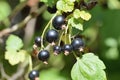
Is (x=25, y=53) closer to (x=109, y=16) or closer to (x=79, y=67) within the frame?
(x=79, y=67)

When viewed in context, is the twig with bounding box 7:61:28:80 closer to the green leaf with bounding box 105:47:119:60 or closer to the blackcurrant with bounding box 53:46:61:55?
the green leaf with bounding box 105:47:119:60

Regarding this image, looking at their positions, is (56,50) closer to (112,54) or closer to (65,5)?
(65,5)

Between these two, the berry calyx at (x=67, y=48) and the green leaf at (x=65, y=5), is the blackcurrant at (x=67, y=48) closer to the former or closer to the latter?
the berry calyx at (x=67, y=48)

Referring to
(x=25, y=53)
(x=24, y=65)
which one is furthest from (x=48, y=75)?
(x=25, y=53)

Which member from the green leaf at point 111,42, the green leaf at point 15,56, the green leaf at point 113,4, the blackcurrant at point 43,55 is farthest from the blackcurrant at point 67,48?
the green leaf at point 113,4

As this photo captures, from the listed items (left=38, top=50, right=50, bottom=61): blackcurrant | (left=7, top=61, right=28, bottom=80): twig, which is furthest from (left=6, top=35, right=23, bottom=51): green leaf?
(left=38, top=50, right=50, bottom=61): blackcurrant

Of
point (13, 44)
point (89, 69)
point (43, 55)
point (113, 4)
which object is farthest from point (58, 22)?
point (113, 4)
